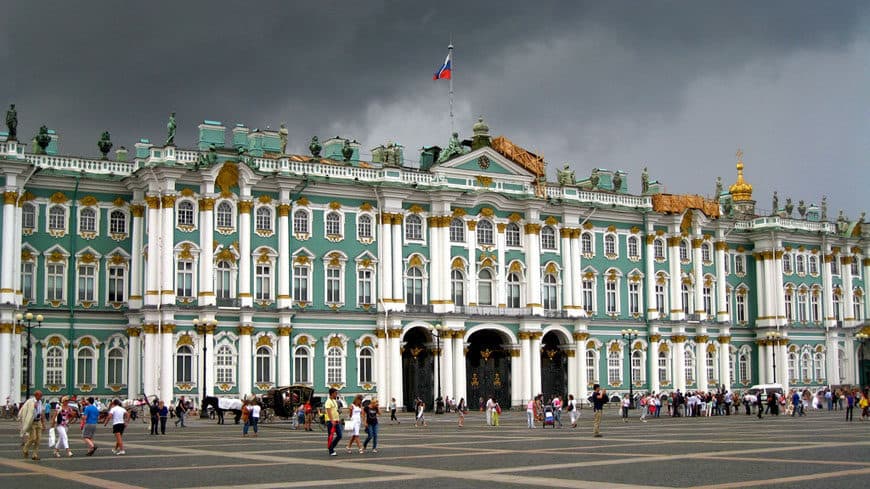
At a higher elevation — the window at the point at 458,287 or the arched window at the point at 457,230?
the arched window at the point at 457,230

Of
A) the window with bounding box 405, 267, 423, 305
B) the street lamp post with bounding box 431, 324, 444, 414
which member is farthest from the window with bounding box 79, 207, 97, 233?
the street lamp post with bounding box 431, 324, 444, 414

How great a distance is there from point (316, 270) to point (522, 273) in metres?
14.6

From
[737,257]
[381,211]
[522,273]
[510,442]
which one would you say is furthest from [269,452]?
[737,257]

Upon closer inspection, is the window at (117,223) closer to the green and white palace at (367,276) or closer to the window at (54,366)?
the green and white palace at (367,276)

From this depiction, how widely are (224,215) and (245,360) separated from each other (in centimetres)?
842

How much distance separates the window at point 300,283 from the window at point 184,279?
639cm

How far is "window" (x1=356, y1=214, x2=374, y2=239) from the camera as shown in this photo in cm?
7138

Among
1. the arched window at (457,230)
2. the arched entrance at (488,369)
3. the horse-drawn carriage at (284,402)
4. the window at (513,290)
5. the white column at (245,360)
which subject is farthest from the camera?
the window at (513,290)

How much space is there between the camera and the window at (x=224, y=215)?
66812 mm

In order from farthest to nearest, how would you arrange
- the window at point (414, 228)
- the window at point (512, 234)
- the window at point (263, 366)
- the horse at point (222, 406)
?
the window at point (512, 234) < the window at point (414, 228) < the window at point (263, 366) < the horse at point (222, 406)

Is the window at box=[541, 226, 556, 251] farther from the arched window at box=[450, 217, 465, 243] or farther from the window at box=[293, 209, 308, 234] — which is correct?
the window at box=[293, 209, 308, 234]

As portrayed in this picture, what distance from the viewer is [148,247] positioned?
65188 mm

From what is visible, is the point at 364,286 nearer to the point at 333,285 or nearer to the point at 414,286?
the point at 333,285

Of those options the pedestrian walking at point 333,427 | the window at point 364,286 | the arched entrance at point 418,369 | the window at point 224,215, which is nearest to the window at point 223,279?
the window at point 224,215
